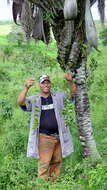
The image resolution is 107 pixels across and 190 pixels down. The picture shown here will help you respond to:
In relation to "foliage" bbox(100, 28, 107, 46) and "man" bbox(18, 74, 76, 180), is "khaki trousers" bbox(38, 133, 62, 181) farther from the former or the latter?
"foliage" bbox(100, 28, 107, 46)

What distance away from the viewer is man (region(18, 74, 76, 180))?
541 cm

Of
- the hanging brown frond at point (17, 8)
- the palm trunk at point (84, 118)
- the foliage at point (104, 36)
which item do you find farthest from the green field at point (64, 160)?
the foliage at point (104, 36)

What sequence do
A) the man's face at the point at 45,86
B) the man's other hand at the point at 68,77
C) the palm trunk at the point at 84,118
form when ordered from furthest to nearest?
1. the palm trunk at the point at 84,118
2. the man's other hand at the point at 68,77
3. the man's face at the point at 45,86

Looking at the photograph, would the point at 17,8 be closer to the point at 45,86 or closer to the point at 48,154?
the point at 45,86

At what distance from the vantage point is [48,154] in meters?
5.57

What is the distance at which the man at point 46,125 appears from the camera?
5.41 metres

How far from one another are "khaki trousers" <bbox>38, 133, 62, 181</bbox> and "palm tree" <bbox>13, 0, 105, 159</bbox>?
0.61 m

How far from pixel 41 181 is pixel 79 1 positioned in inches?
107

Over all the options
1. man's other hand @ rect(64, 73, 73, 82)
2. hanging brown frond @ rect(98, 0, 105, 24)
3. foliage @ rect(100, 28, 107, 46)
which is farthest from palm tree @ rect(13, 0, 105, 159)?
foliage @ rect(100, 28, 107, 46)

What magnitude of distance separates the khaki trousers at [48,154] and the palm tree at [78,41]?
61 cm

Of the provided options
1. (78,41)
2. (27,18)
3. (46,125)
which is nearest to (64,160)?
(46,125)

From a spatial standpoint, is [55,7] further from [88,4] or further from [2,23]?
[2,23]

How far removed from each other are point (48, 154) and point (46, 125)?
0.48 metres

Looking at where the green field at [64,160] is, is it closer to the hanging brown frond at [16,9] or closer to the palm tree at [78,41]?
the palm tree at [78,41]
